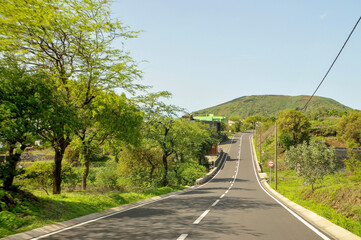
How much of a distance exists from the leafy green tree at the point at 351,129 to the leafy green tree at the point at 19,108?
6001 centimetres

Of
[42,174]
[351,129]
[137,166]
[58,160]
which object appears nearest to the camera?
[58,160]

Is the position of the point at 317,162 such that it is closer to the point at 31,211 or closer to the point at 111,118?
the point at 111,118

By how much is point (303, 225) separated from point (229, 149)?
80126 millimetres

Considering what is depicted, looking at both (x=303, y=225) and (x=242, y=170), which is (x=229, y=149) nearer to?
(x=242, y=170)

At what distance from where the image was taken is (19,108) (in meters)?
8.35

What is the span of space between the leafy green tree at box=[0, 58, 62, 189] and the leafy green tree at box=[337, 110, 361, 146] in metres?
60.0

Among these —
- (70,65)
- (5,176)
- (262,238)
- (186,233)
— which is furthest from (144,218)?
(70,65)

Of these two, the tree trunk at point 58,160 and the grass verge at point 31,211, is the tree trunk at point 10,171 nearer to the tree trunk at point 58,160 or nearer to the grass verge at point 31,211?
the grass verge at point 31,211

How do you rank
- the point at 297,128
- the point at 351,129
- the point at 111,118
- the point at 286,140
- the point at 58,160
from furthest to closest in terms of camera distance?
the point at 297,128 → the point at 286,140 → the point at 351,129 → the point at 111,118 → the point at 58,160

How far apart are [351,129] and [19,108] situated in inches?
2472

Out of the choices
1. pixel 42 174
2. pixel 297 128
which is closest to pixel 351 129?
pixel 297 128

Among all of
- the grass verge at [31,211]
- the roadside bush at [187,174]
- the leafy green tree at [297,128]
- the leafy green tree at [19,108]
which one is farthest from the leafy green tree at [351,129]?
the leafy green tree at [19,108]

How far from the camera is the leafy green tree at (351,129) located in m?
55.2

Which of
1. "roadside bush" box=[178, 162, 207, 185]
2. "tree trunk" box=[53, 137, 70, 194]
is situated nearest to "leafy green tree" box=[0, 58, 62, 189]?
"tree trunk" box=[53, 137, 70, 194]
